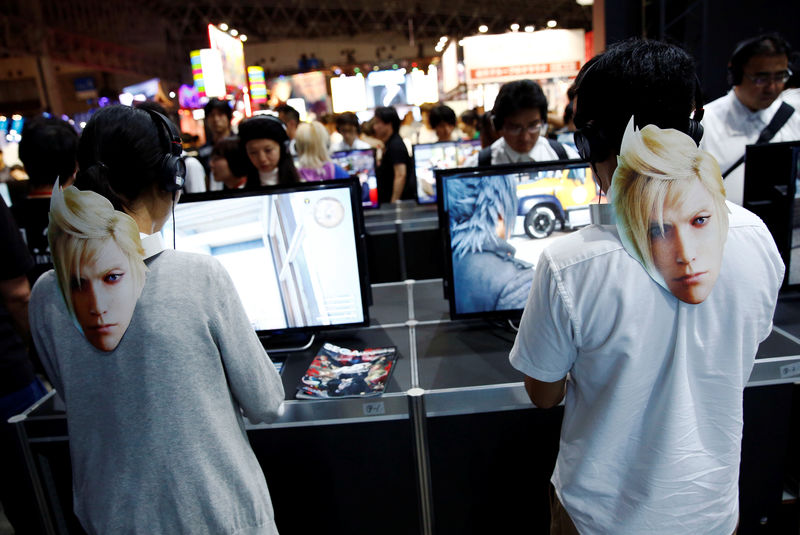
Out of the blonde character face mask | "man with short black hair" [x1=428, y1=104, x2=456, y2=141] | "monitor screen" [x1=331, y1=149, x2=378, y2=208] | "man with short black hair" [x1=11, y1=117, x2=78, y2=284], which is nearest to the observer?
the blonde character face mask

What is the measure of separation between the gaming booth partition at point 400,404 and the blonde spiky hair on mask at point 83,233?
0.63 meters

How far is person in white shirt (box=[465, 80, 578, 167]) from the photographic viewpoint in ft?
7.89

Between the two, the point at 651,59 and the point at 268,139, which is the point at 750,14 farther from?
the point at 651,59

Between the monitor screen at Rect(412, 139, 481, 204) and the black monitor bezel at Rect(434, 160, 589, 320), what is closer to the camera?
the black monitor bezel at Rect(434, 160, 589, 320)

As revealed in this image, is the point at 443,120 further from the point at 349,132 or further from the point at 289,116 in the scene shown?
the point at 289,116

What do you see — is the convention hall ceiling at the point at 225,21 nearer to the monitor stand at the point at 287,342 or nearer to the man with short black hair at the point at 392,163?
the man with short black hair at the point at 392,163

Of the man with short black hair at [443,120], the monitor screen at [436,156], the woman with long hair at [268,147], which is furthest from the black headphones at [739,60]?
the man with short black hair at [443,120]

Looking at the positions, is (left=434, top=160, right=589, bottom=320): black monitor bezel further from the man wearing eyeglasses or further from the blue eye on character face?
the man wearing eyeglasses

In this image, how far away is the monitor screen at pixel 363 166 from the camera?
15.2 feet

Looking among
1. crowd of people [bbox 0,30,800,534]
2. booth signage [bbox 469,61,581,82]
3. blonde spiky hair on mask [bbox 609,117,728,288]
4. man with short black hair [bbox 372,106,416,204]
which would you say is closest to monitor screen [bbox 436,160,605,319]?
crowd of people [bbox 0,30,800,534]

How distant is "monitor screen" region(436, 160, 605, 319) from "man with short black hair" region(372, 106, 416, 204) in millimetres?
3262

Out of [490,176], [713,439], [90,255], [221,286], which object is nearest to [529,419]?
[713,439]

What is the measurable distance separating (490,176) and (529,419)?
717 millimetres

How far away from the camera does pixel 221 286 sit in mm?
943
